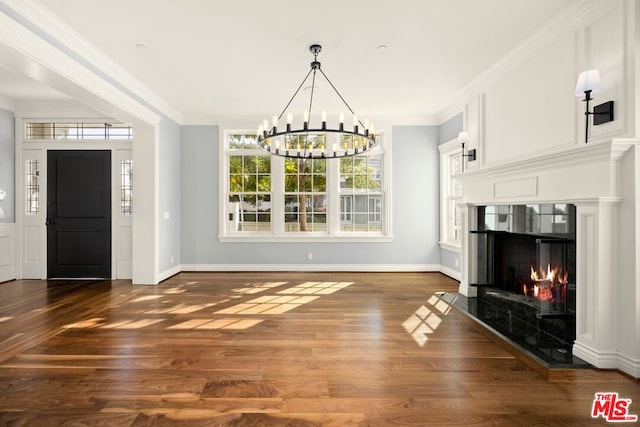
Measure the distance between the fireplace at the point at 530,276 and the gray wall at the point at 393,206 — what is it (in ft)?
6.62

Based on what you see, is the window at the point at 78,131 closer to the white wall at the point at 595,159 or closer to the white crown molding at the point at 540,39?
the white crown molding at the point at 540,39

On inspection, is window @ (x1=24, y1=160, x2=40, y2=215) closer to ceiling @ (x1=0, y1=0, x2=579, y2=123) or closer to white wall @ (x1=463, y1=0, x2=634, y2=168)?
ceiling @ (x1=0, y1=0, x2=579, y2=123)

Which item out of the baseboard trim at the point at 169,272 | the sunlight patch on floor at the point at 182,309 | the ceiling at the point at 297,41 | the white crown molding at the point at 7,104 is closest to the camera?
the ceiling at the point at 297,41

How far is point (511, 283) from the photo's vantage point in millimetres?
4043

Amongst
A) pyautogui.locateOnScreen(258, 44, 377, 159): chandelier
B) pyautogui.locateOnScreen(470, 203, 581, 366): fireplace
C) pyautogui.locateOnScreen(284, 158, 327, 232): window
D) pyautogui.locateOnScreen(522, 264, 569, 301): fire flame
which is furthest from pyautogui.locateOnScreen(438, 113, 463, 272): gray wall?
pyautogui.locateOnScreen(522, 264, 569, 301): fire flame

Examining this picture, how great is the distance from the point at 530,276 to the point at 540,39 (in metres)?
2.39

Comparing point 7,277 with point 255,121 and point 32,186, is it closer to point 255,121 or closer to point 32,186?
point 32,186

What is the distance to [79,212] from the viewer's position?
5859mm

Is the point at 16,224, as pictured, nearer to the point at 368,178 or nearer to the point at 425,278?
the point at 368,178

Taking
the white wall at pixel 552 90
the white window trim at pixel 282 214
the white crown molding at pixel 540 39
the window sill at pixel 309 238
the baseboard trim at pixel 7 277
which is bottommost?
the baseboard trim at pixel 7 277

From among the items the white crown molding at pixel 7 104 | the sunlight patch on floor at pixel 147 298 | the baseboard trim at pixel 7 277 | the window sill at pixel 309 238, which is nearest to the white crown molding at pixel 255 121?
the window sill at pixel 309 238

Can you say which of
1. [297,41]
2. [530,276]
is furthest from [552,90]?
[297,41]

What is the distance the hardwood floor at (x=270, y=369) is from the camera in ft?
6.66

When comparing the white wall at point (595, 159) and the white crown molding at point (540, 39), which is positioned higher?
the white crown molding at point (540, 39)
